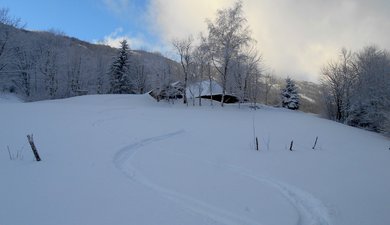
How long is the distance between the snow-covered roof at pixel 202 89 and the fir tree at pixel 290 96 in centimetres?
2000

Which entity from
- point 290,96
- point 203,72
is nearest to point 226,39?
point 203,72

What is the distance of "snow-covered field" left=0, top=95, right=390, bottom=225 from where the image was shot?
6859mm

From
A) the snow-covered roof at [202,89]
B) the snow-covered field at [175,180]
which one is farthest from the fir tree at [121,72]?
the snow-covered field at [175,180]

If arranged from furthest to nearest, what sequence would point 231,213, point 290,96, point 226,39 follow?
point 290,96, point 226,39, point 231,213

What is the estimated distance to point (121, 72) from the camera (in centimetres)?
5134

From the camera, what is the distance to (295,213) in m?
7.35

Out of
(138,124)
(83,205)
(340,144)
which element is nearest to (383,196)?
(83,205)

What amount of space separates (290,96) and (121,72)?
32140 millimetres

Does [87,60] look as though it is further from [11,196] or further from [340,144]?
[11,196]

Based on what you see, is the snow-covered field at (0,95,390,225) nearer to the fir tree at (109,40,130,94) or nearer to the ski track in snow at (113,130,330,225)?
the ski track in snow at (113,130,330,225)

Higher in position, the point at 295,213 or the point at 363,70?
the point at 363,70

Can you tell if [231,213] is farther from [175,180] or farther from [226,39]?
[226,39]

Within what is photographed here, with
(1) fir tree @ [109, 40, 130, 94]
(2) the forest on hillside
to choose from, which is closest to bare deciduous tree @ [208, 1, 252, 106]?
(2) the forest on hillside

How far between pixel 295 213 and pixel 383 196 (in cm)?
343
